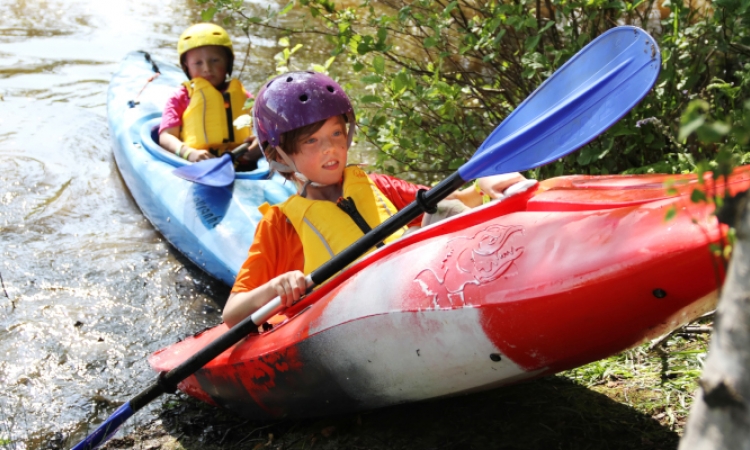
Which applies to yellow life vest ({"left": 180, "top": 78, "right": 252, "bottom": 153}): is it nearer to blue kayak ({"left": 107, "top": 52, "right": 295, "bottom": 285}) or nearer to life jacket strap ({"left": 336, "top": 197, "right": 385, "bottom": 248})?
blue kayak ({"left": 107, "top": 52, "right": 295, "bottom": 285})

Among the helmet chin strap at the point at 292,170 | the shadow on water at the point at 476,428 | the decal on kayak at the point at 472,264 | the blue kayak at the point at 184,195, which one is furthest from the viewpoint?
the blue kayak at the point at 184,195

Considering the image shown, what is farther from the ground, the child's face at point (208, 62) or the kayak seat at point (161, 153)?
the child's face at point (208, 62)

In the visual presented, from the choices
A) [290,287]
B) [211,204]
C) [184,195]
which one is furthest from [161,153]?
[290,287]

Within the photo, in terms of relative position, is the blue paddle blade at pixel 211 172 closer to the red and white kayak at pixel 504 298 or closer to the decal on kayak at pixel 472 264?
the red and white kayak at pixel 504 298

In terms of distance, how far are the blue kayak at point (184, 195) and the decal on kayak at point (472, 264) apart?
6.34 feet

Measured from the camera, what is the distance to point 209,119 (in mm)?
4762

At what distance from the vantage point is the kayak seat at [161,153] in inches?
165

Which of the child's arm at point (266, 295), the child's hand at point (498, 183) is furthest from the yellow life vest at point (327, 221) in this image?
the child's hand at point (498, 183)

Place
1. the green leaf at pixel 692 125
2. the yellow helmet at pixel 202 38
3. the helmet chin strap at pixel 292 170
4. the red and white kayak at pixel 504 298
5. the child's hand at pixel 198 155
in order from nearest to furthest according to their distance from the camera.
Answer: the green leaf at pixel 692 125 < the red and white kayak at pixel 504 298 < the helmet chin strap at pixel 292 170 < the child's hand at pixel 198 155 < the yellow helmet at pixel 202 38

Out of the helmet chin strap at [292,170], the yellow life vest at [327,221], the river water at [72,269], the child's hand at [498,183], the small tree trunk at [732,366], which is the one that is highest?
the small tree trunk at [732,366]

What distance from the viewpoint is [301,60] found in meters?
7.49

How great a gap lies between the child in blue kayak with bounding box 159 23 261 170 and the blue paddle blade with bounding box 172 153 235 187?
0.39 metres

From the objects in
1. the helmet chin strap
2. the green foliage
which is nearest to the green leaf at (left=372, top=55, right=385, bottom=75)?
the green foliage

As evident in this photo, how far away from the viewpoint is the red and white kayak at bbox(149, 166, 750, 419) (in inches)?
59.5
